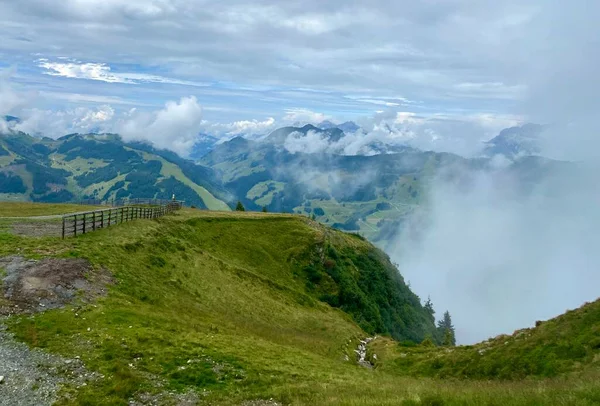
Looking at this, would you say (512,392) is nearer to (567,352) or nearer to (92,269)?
(567,352)

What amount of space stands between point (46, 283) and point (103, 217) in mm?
22694

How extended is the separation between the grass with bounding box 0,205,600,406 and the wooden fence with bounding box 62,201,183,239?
1.27 meters

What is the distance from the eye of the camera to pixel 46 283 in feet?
88.3

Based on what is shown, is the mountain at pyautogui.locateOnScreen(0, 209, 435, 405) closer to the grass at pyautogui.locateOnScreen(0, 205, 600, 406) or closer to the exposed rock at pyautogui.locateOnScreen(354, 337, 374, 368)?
the grass at pyautogui.locateOnScreen(0, 205, 600, 406)

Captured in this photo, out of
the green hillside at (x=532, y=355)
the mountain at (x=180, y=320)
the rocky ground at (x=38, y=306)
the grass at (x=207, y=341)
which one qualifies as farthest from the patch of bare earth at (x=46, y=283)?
the green hillside at (x=532, y=355)

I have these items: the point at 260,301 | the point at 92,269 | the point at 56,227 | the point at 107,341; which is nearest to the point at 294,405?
the point at 107,341

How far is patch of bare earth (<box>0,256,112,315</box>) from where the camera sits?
24622 millimetres

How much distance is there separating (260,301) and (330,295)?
104 feet

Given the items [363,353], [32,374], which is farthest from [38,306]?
[363,353]

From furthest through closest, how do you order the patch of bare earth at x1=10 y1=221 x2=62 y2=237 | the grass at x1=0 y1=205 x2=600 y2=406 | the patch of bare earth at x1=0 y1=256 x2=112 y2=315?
the patch of bare earth at x1=10 y1=221 x2=62 y2=237 < the patch of bare earth at x1=0 y1=256 x2=112 y2=315 < the grass at x1=0 y1=205 x2=600 y2=406

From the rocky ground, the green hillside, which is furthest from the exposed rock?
the rocky ground

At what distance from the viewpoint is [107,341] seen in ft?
70.8

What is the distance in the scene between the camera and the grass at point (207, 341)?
16.8m

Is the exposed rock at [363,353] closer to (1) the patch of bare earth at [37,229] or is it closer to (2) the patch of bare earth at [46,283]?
(2) the patch of bare earth at [46,283]
